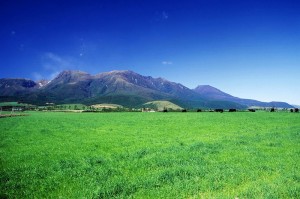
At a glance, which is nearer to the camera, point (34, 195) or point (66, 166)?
point (34, 195)

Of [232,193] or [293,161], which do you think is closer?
[232,193]

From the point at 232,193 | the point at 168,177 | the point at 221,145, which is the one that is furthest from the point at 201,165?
the point at 221,145

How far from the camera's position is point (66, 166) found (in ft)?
55.4

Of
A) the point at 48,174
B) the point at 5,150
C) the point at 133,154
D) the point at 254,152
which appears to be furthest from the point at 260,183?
the point at 5,150

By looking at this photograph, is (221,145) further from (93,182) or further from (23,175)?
(23,175)

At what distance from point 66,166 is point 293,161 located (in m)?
14.8

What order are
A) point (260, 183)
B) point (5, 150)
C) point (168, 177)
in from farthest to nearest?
1. point (5, 150)
2. point (168, 177)
3. point (260, 183)

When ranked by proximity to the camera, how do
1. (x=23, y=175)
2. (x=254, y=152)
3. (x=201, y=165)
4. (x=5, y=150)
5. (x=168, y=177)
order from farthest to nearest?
1. (x=5, y=150)
2. (x=254, y=152)
3. (x=201, y=165)
4. (x=23, y=175)
5. (x=168, y=177)

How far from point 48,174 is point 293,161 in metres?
15.4

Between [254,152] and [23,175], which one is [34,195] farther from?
[254,152]

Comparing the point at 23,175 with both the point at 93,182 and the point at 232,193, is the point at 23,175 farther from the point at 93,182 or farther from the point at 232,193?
the point at 232,193

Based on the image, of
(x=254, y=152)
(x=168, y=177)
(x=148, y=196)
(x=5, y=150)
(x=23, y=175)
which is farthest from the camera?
(x=5, y=150)

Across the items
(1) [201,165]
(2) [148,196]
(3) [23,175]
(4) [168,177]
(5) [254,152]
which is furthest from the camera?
(5) [254,152]

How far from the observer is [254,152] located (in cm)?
2014
